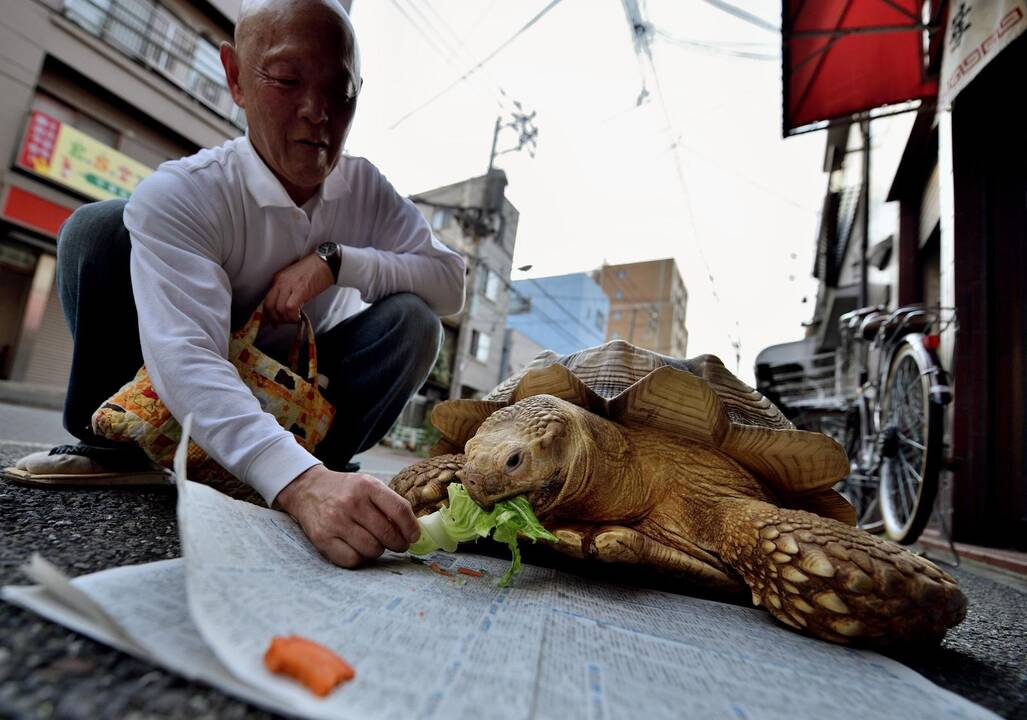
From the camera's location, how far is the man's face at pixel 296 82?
1483mm

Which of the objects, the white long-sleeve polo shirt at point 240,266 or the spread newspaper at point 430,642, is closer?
the spread newspaper at point 430,642

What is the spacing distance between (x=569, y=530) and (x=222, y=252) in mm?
1270

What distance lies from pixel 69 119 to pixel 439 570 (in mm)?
12247

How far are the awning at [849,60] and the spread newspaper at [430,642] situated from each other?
15.5 ft

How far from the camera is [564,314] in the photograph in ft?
86.1

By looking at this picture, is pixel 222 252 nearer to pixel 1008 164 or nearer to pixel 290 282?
pixel 290 282

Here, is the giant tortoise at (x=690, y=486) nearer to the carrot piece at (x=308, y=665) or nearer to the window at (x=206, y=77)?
the carrot piece at (x=308, y=665)

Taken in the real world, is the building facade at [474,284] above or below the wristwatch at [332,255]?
above

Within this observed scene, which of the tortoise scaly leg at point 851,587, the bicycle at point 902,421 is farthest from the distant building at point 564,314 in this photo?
the tortoise scaly leg at point 851,587

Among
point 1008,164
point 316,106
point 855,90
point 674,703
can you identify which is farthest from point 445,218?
Answer: point 674,703

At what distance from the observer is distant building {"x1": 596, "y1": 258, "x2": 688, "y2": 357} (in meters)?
30.5

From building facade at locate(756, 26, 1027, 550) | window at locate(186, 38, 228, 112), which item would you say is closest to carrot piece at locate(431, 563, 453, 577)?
building facade at locate(756, 26, 1027, 550)

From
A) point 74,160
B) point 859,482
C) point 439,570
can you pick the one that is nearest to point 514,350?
point 74,160

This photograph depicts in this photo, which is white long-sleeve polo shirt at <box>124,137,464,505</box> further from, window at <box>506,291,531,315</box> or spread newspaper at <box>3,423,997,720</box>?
window at <box>506,291,531,315</box>
